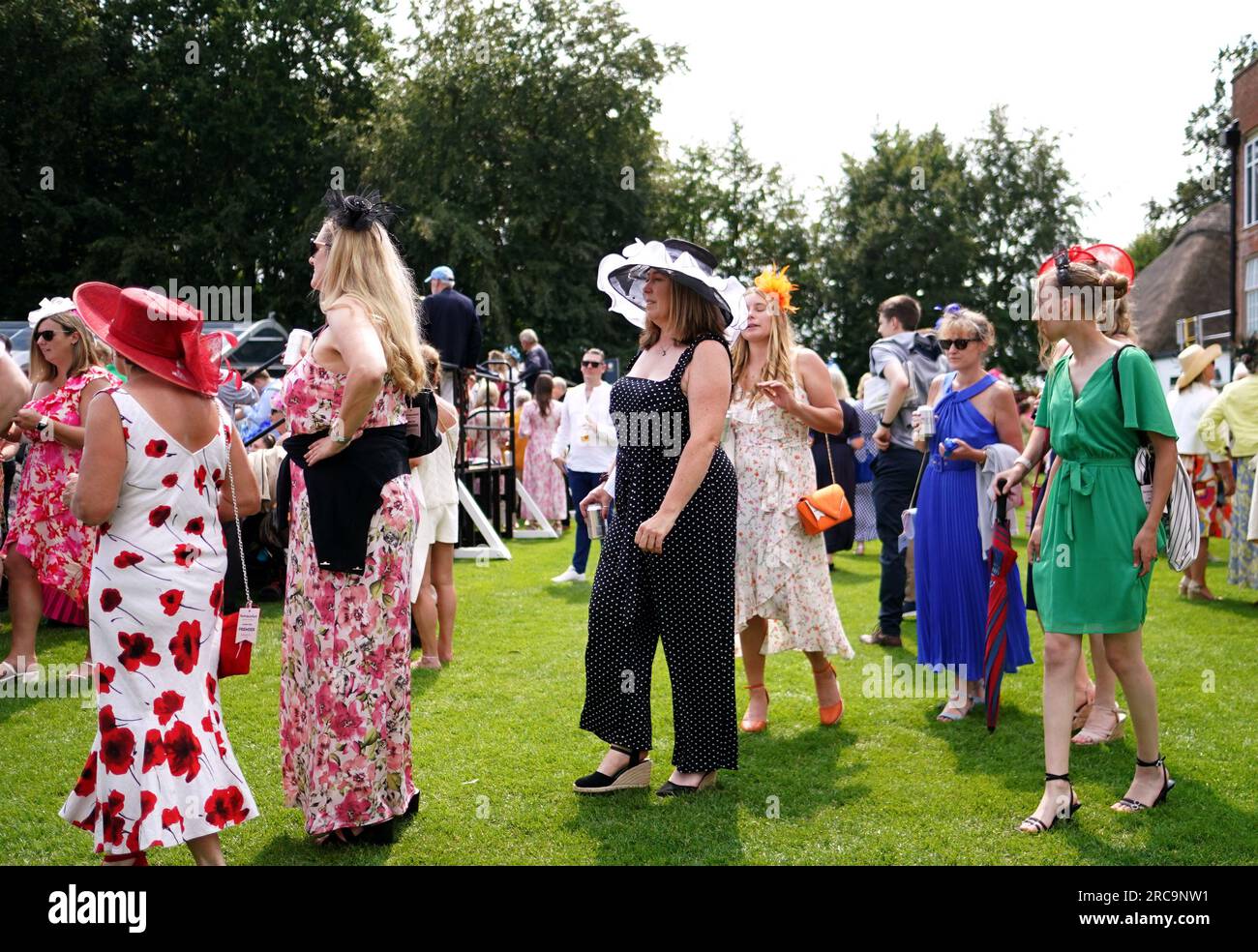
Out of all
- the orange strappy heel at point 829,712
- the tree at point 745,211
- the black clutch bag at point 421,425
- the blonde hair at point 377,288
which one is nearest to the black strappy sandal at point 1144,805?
the orange strappy heel at point 829,712

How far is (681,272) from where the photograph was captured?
15.3 feet

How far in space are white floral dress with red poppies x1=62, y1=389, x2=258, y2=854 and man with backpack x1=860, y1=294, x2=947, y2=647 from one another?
207 inches

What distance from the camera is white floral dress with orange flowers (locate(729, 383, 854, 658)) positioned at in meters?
5.91

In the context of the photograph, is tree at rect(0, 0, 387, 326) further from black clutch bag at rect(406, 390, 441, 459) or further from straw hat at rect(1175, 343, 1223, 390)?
black clutch bag at rect(406, 390, 441, 459)

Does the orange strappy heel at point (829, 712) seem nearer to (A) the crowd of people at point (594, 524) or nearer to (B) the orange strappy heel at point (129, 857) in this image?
(A) the crowd of people at point (594, 524)

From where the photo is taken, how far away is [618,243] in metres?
38.8

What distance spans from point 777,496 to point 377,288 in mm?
2503

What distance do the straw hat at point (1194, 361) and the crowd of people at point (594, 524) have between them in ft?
14.0

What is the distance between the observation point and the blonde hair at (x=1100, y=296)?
460 centimetres

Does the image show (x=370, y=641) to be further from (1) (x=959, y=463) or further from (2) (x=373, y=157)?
(2) (x=373, y=157)

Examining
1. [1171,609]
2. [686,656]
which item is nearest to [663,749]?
[686,656]

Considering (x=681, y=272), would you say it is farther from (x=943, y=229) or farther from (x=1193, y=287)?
(x=1193, y=287)

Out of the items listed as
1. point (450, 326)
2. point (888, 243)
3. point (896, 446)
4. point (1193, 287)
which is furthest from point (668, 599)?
point (1193, 287)

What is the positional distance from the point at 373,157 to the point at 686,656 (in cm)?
3380
